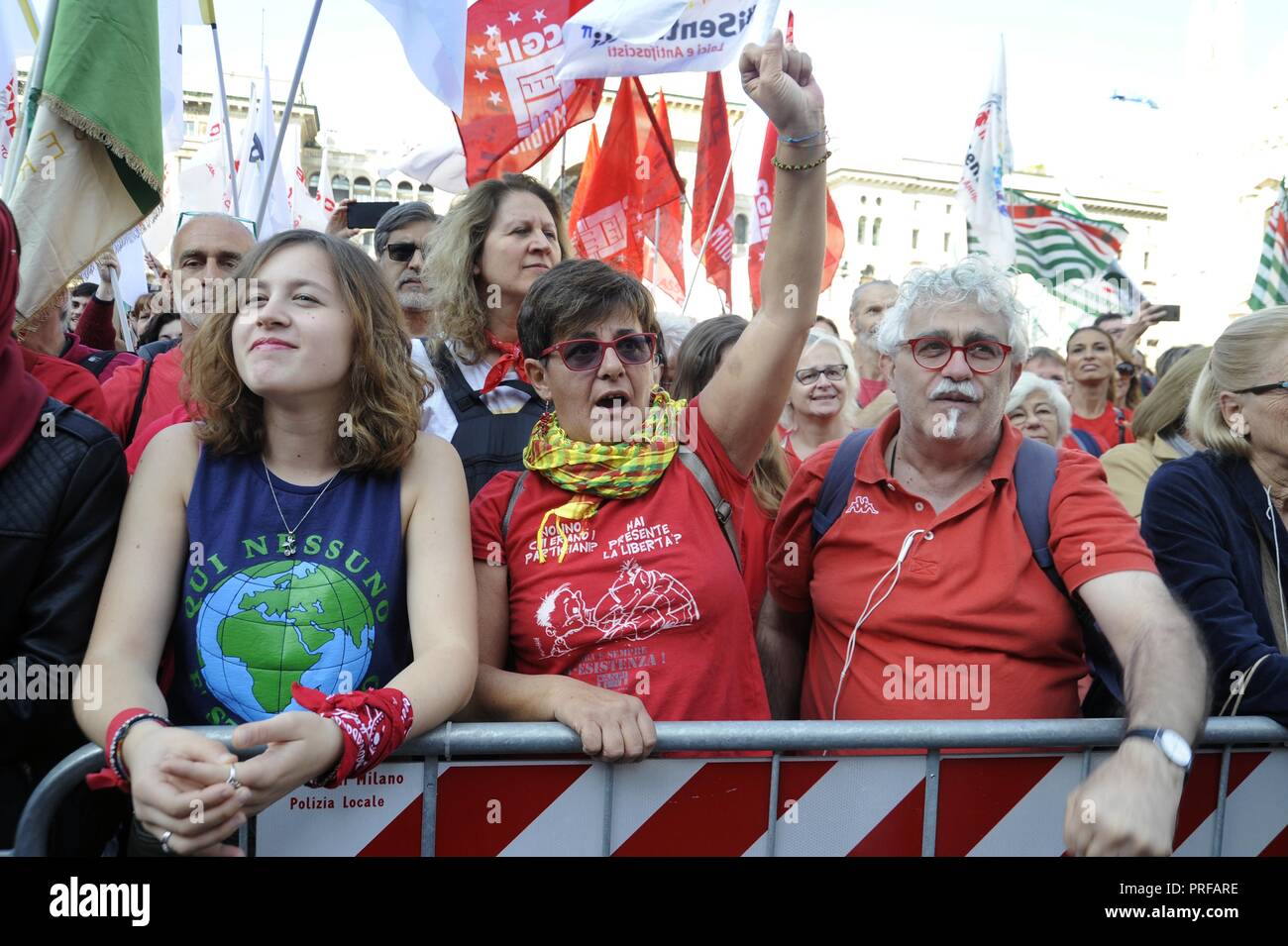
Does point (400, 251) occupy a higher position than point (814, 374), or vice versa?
point (400, 251)

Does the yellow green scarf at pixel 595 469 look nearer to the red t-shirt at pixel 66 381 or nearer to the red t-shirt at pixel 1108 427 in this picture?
the red t-shirt at pixel 66 381

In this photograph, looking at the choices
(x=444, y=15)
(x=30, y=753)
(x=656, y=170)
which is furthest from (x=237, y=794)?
(x=656, y=170)

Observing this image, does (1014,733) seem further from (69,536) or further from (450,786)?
(69,536)

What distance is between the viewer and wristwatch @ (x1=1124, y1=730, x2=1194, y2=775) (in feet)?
6.75

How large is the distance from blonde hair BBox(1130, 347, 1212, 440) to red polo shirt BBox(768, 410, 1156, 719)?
166 cm

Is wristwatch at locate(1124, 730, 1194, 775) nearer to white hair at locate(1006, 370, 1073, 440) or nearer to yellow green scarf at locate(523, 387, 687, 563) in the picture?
yellow green scarf at locate(523, 387, 687, 563)

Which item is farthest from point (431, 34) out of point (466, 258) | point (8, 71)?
point (466, 258)

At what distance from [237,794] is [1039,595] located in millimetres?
1684

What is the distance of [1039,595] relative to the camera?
2.59 m

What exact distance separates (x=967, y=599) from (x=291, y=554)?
1.43 meters

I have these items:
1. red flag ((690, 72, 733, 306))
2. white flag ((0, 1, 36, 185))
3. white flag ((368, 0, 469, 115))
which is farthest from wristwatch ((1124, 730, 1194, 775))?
red flag ((690, 72, 733, 306))

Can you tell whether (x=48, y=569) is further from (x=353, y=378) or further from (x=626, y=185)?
(x=626, y=185)

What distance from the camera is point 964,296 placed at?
2.86 m

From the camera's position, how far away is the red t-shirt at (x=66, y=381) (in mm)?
2924
